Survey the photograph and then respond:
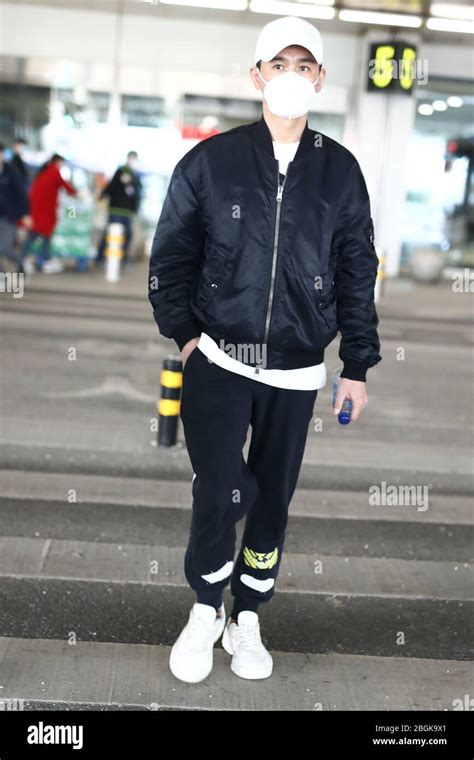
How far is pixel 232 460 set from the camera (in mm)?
3100

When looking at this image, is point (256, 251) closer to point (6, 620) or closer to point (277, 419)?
point (277, 419)

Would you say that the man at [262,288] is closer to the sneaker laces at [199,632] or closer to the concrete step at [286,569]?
the sneaker laces at [199,632]

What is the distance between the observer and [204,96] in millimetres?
20328

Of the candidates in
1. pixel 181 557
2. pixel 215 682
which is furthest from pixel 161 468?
pixel 215 682

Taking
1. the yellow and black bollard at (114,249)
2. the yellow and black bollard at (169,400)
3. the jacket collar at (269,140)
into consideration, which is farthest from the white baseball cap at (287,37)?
→ the yellow and black bollard at (114,249)

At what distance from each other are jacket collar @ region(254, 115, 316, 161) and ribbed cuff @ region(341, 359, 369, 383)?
2.26ft

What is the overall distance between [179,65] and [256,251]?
717 inches

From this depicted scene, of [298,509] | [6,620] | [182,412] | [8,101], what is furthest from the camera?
[8,101]

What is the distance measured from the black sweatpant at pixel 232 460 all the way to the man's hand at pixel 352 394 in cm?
10

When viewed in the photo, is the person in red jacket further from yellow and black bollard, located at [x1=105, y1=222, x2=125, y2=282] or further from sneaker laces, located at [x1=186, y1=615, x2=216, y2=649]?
sneaker laces, located at [x1=186, y1=615, x2=216, y2=649]

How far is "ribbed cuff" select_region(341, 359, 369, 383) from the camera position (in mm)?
3221

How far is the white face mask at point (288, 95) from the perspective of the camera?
2.94 m
